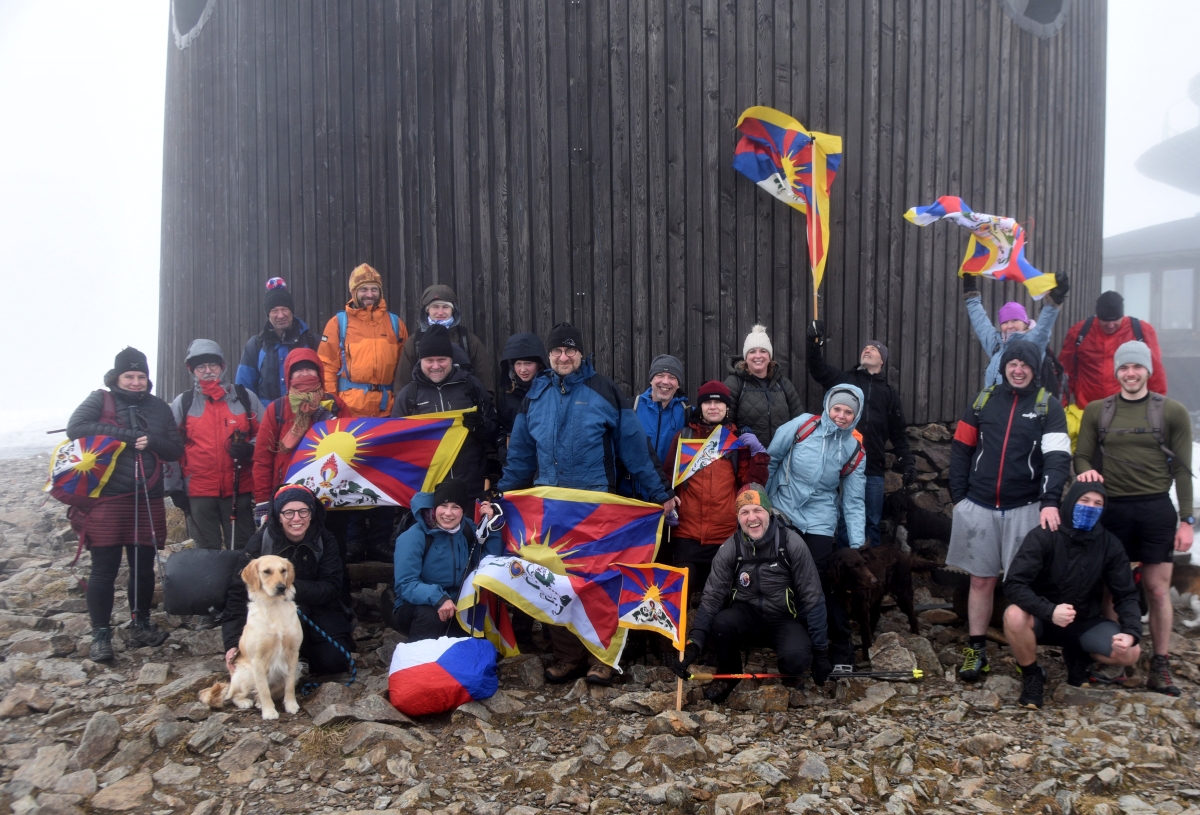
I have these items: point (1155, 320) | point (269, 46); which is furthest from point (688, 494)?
point (1155, 320)

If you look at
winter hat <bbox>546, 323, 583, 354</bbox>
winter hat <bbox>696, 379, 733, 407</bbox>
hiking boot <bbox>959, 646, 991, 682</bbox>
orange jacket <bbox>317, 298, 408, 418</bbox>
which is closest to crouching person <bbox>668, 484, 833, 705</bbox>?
winter hat <bbox>696, 379, 733, 407</bbox>

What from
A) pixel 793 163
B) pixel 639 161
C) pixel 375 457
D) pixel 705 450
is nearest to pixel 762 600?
pixel 705 450

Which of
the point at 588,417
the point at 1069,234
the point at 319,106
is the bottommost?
the point at 588,417

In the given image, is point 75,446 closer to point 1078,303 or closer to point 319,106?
point 319,106

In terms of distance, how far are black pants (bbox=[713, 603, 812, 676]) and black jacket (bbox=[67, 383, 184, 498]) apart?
386 centimetres

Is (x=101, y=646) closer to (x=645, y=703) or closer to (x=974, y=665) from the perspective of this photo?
(x=645, y=703)

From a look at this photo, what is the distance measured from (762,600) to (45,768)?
3834 millimetres

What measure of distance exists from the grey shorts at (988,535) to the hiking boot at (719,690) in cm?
167

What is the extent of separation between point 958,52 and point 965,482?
4384mm

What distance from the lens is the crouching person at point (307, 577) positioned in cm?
473

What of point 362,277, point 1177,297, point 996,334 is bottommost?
point 996,334

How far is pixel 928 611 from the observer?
Answer: 6016 mm

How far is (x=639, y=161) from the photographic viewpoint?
6496 millimetres

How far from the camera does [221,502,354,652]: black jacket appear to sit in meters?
4.71
